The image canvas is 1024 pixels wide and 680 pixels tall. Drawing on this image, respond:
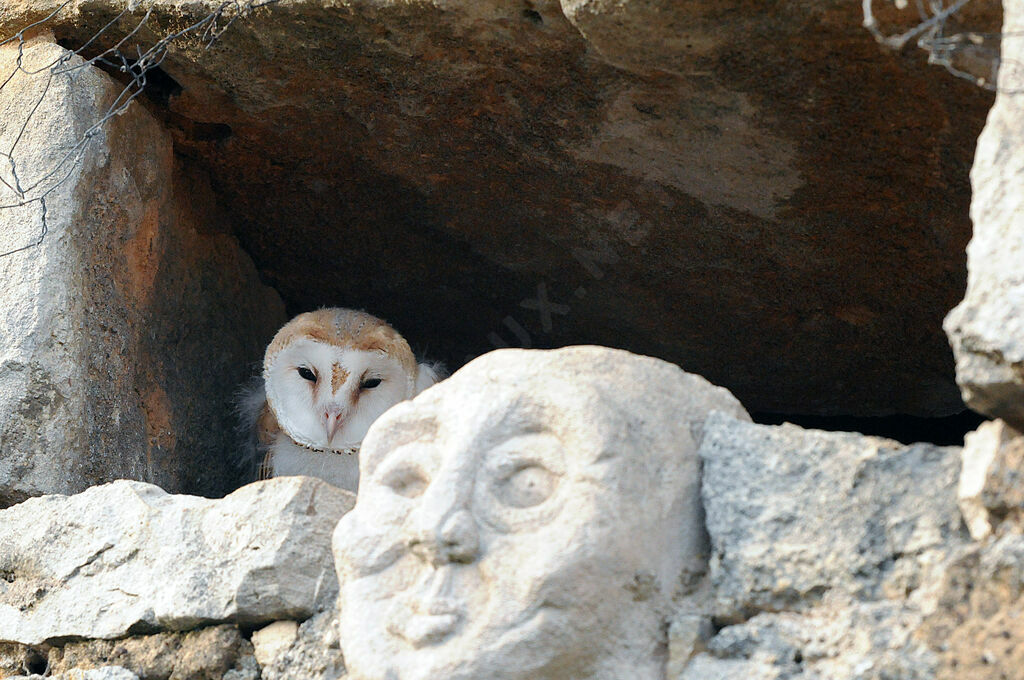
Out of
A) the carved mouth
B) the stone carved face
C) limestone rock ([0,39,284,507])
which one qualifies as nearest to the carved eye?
the stone carved face

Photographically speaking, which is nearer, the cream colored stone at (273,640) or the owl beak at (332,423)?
the cream colored stone at (273,640)

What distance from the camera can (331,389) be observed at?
10.6 ft

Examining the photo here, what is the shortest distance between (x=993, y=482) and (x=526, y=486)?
57 centimetres

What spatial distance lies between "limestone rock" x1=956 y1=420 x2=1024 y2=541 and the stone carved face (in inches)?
13.7

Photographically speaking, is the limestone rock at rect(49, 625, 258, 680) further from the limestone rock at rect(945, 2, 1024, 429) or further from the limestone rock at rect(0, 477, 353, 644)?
the limestone rock at rect(945, 2, 1024, 429)

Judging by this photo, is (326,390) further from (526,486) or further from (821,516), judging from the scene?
(821,516)

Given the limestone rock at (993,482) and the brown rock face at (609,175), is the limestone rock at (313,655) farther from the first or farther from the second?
the brown rock face at (609,175)

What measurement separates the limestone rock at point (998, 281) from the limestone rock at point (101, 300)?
5.56 ft

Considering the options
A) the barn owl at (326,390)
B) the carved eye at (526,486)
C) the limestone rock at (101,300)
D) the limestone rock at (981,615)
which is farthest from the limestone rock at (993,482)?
the barn owl at (326,390)

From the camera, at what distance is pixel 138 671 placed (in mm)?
2090

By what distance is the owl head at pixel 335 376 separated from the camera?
317 cm

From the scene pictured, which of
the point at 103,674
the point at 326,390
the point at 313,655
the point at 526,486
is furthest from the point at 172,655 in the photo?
the point at 326,390

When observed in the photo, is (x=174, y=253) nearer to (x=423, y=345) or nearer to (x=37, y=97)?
(x=37, y=97)

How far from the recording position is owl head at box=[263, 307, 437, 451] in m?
3.17
